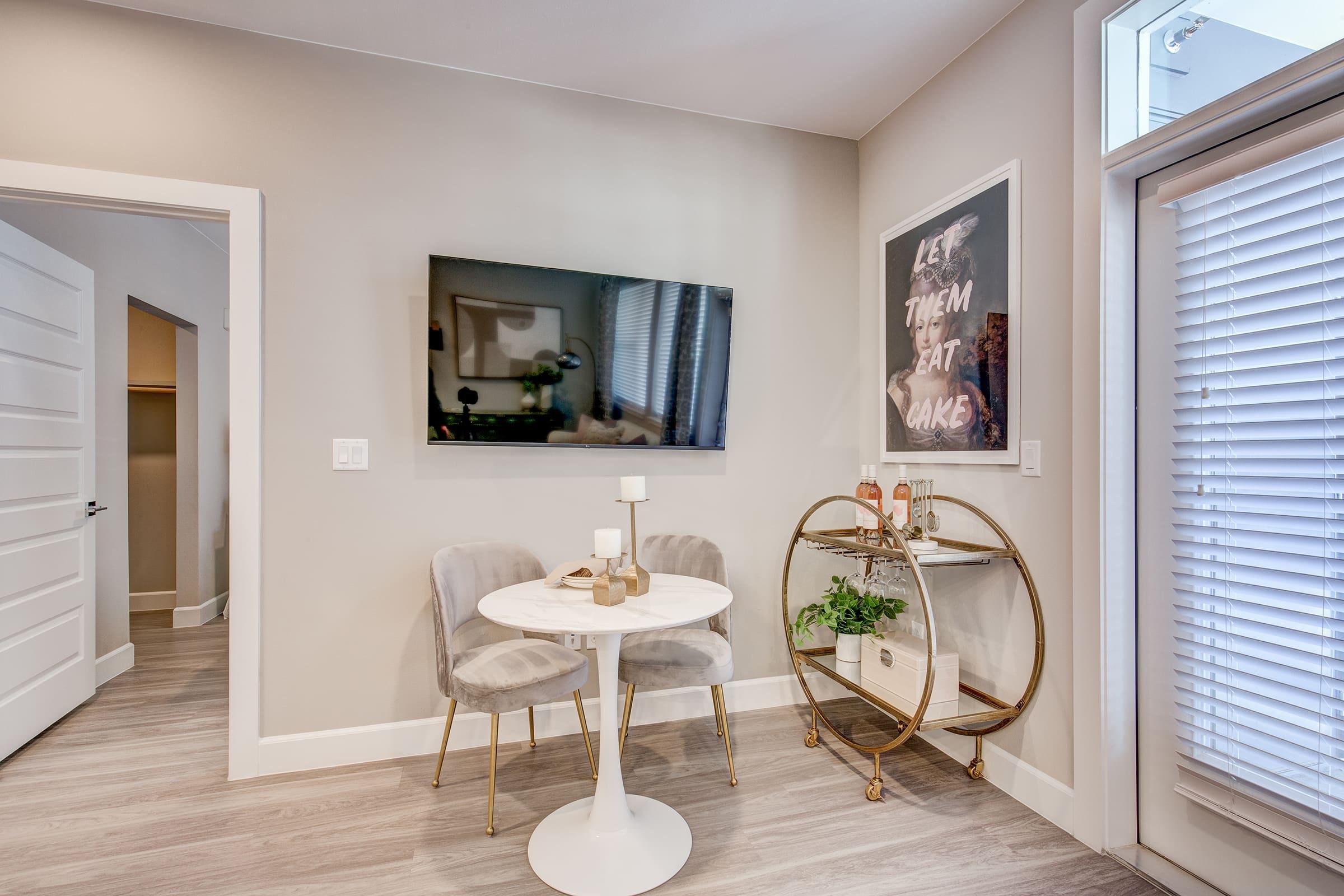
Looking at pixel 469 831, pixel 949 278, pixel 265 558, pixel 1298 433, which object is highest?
pixel 949 278

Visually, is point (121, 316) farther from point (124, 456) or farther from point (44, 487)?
point (44, 487)

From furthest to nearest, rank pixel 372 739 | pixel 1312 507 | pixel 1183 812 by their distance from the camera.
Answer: pixel 372 739, pixel 1183 812, pixel 1312 507

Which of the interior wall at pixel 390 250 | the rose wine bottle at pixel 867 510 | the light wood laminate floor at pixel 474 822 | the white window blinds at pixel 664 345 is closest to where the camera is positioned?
the light wood laminate floor at pixel 474 822

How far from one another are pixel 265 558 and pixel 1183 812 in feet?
9.83

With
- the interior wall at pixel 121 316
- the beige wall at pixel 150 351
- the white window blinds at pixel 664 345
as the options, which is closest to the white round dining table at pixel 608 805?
the white window blinds at pixel 664 345

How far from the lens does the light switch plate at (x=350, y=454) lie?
2.30 metres

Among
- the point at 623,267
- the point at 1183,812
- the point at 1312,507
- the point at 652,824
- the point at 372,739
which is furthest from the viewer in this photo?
the point at 623,267

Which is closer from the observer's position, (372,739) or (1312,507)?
(1312,507)

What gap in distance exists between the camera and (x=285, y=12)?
211 centimetres

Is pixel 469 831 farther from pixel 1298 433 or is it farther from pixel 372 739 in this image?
pixel 1298 433

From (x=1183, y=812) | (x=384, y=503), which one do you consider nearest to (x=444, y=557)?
(x=384, y=503)

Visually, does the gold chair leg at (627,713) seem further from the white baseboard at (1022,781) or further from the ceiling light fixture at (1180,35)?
the ceiling light fixture at (1180,35)

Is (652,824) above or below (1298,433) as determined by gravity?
below

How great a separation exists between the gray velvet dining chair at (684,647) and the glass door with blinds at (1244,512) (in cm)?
126
